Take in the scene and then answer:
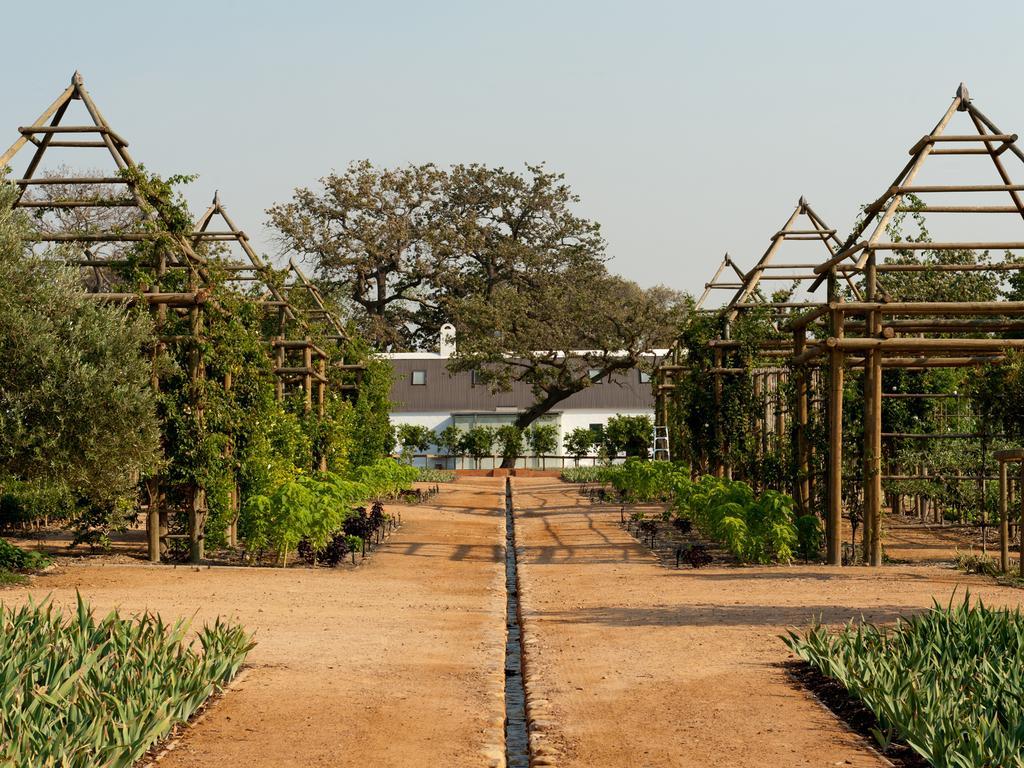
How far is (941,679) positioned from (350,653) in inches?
171

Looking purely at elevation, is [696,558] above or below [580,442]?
below

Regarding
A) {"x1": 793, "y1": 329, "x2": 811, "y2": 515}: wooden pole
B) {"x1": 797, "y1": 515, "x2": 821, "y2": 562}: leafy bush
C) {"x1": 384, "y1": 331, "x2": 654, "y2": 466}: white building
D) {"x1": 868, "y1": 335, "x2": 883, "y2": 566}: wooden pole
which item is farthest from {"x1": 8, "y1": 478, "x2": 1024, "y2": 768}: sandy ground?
{"x1": 384, "y1": 331, "x2": 654, "y2": 466}: white building

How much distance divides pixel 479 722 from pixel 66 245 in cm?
995

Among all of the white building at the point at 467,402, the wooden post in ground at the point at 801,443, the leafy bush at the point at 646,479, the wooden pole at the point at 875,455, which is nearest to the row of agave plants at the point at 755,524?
the wooden post in ground at the point at 801,443

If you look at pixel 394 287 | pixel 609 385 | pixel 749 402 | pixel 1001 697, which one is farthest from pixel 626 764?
pixel 394 287

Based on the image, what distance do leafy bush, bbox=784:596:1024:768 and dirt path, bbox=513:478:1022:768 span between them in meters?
0.28

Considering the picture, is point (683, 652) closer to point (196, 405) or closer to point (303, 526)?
point (303, 526)

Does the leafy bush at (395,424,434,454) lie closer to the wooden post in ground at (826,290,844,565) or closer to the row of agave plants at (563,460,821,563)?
the row of agave plants at (563,460,821,563)

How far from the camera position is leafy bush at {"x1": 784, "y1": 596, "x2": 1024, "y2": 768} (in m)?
6.20

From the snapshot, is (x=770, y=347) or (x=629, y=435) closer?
(x=770, y=347)

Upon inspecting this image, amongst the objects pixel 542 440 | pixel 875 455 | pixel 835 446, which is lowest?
pixel 875 455

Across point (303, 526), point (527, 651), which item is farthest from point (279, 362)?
point (527, 651)

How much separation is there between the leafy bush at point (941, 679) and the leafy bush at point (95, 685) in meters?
3.63

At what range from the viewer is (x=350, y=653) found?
10055 millimetres
